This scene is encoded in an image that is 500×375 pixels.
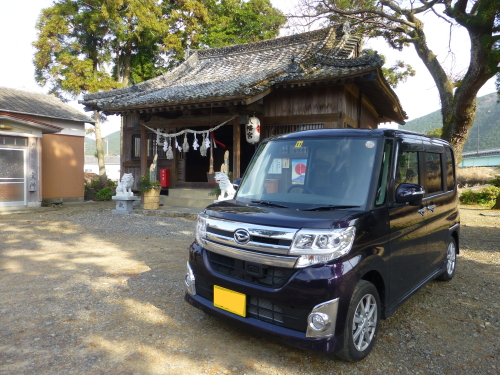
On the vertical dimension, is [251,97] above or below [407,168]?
above

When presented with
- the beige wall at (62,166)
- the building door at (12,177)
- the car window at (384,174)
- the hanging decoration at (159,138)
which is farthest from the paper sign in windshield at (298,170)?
Result: the beige wall at (62,166)

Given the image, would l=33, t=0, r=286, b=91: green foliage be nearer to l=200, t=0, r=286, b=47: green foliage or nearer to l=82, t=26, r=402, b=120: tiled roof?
l=200, t=0, r=286, b=47: green foliage

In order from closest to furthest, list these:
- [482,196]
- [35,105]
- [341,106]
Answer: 1. [341,106]
2. [482,196]
3. [35,105]

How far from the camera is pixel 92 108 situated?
12.9m

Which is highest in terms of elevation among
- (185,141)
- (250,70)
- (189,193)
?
(250,70)

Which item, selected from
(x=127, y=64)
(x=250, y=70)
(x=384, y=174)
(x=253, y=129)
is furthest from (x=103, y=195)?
(x=384, y=174)

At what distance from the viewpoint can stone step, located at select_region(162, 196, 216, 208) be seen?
1152cm

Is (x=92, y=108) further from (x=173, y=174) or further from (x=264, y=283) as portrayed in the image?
(x=264, y=283)

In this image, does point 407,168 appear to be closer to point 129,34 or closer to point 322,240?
point 322,240

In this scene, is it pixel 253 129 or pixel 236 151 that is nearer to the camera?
pixel 253 129

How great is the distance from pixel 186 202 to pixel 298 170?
9142 millimetres

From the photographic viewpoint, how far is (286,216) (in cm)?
257

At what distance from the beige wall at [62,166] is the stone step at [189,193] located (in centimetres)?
594

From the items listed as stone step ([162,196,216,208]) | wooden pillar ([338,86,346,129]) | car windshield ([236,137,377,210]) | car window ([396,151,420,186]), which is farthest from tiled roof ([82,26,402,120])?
car windshield ([236,137,377,210])
